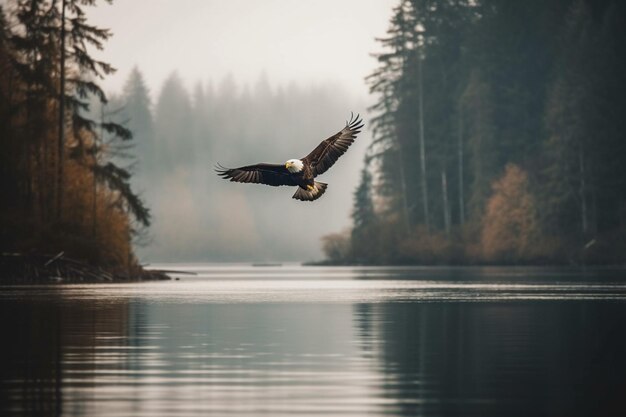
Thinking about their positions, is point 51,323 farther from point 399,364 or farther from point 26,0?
point 26,0

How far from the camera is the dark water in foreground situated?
14234 mm

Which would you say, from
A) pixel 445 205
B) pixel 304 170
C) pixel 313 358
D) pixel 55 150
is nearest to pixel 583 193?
pixel 445 205

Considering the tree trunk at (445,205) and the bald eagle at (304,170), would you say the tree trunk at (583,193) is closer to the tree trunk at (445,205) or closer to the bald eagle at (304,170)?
the tree trunk at (445,205)

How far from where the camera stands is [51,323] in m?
26.8

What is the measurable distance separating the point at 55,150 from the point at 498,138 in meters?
56.1

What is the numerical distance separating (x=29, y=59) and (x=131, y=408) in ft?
154

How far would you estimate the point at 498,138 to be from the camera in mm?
108188

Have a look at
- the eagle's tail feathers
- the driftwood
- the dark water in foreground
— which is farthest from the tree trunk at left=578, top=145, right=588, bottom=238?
the eagle's tail feathers

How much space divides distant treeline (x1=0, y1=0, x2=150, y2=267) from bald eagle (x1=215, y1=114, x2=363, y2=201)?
2723 cm

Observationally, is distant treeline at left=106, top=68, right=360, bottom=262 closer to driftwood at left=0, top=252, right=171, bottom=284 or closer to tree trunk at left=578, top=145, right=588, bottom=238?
tree trunk at left=578, top=145, right=588, bottom=238

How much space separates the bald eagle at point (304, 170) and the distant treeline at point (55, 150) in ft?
89.3

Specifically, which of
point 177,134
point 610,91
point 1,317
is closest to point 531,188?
point 610,91

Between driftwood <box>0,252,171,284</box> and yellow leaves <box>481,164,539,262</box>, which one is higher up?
yellow leaves <box>481,164,539,262</box>

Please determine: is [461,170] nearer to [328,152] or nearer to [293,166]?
[328,152]
